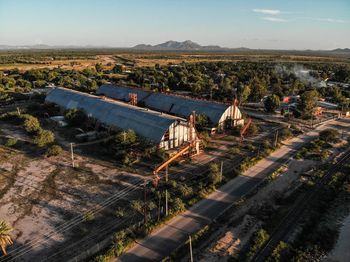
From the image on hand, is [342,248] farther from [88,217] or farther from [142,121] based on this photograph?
[142,121]

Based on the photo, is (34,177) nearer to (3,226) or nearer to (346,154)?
(3,226)

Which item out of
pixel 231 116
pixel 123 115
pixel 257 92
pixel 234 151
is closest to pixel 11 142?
pixel 123 115

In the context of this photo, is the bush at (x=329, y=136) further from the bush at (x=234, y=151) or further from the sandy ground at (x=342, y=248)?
the sandy ground at (x=342, y=248)

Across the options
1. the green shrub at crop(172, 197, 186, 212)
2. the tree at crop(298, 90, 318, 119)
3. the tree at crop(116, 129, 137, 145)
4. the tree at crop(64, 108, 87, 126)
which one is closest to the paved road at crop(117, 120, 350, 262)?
the green shrub at crop(172, 197, 186, 212)

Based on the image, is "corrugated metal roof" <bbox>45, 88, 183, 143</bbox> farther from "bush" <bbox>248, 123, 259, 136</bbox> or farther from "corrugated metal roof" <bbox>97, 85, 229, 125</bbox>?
"bush" <bbox>248, 123, 259, 136</bbox>

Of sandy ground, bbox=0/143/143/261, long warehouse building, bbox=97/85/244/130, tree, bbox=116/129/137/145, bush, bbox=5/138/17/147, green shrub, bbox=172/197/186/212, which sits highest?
long warehouse building, bbox=97/85/244/130

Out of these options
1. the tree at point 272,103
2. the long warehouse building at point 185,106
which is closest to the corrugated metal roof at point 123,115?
the long warehouse building at point 185,106
